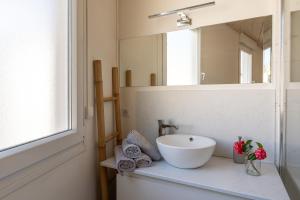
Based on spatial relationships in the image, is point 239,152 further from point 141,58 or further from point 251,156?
point 141,58

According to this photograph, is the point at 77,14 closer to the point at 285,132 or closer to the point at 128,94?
the point at 128,94

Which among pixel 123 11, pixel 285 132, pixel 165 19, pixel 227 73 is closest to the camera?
pixel 285 132

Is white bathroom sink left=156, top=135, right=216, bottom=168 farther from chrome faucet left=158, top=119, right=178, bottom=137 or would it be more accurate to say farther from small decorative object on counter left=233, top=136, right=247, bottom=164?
chrome faucet left=158, top=119, right=178, bottom=137

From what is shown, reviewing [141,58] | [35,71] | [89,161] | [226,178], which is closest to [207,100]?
[226,178]

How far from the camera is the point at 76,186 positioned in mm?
1247

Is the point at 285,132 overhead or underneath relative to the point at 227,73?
underneath

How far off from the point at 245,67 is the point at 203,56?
30 cm

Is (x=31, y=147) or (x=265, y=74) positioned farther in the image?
(x=265, y=74)

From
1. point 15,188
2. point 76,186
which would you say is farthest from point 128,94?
point 15,188

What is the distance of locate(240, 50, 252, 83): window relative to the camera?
130cm

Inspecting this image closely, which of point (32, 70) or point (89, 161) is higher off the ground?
point (32, 70)

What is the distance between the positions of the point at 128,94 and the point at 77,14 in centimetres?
73

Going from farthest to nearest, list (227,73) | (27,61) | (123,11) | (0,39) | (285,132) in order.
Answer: (123,11) → (227,73) → (285,132) → (27,61) → (0,39)

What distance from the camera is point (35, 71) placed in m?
1.01
